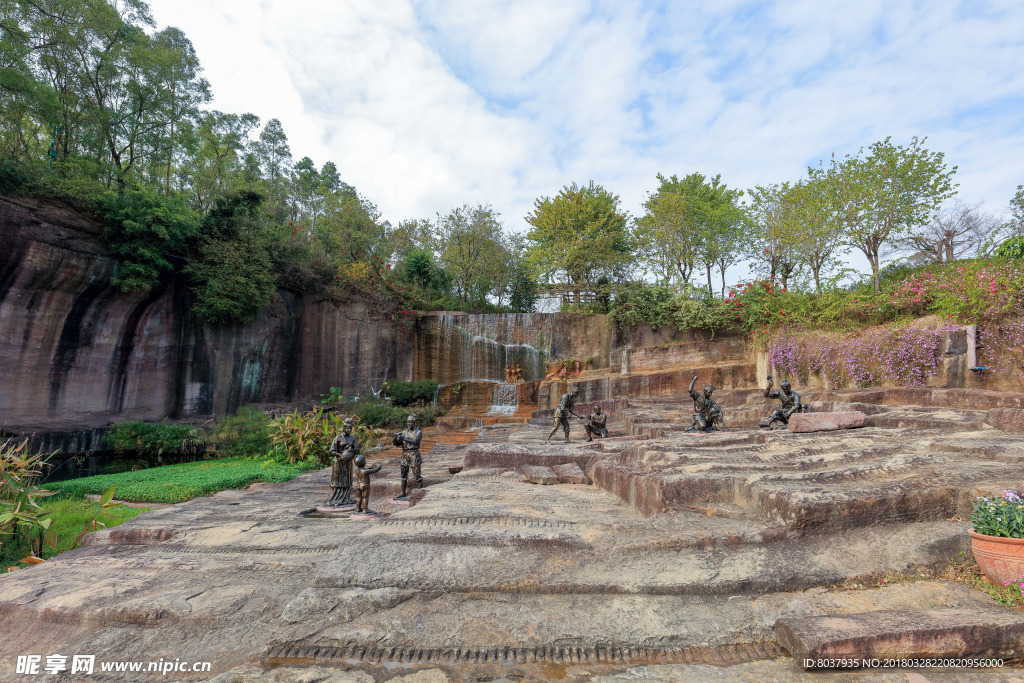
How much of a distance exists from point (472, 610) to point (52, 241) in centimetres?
1785

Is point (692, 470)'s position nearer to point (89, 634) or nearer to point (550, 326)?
point (89, 634)

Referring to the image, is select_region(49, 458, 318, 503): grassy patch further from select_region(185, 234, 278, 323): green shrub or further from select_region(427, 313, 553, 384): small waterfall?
select_region(427, 313, 553, 384): small waterfall

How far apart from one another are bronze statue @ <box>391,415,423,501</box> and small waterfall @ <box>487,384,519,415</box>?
1135 centimetres

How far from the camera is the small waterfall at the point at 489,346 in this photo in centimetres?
2108

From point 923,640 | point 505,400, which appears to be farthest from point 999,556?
point 505,400

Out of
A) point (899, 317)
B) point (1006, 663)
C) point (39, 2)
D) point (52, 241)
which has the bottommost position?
point (1006, 663)

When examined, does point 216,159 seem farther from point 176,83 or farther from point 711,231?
point 711,231

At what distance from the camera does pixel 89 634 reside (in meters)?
2.92

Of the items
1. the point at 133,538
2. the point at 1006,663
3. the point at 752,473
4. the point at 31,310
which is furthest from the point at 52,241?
the point at 1006,663

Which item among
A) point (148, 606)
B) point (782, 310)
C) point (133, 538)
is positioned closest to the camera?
point (148, 606)

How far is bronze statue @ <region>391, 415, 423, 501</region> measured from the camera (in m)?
6.16

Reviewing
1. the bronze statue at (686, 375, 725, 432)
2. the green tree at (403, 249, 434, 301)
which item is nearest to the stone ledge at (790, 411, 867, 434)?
the bronze statue at (686, 375, 725, 432)

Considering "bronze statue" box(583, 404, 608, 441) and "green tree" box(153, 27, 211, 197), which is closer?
"bronze statue" box(583, 404, 608, 441)

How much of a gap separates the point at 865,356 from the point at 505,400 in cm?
1137
